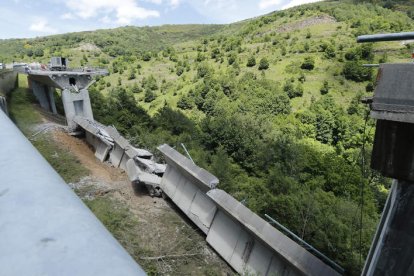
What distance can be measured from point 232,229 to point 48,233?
11.5 meters

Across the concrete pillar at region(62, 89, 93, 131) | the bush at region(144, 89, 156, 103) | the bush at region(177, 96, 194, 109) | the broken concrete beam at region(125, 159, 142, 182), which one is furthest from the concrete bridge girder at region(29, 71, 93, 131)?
the bush at region(144, 89, 156, 103)

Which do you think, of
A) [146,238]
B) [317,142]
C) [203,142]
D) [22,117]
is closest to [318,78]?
[317,142]

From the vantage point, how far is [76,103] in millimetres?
27438

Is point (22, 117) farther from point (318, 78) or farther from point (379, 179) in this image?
point (318, 78)

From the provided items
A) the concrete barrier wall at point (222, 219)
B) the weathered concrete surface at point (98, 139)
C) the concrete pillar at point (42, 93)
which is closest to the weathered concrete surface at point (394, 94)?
the concrete barrier wall at point (222, 219)

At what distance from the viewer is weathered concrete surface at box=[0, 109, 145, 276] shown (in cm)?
92

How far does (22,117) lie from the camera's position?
22375 millimetres

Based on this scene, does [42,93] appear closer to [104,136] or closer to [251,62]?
[104,136]

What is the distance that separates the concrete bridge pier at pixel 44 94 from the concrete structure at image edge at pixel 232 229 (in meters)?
20.5

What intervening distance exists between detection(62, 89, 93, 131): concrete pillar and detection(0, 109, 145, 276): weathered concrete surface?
2616cm

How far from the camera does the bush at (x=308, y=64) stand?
8425cm

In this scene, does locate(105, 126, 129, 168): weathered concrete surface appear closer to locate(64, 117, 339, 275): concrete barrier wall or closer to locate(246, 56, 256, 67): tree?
locate(64, 117, 339, 275): concrete barrier wall

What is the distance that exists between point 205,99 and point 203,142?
1467 inches

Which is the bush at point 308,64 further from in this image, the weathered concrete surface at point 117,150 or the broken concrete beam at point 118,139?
the weathered concrete surface at point 117,150
